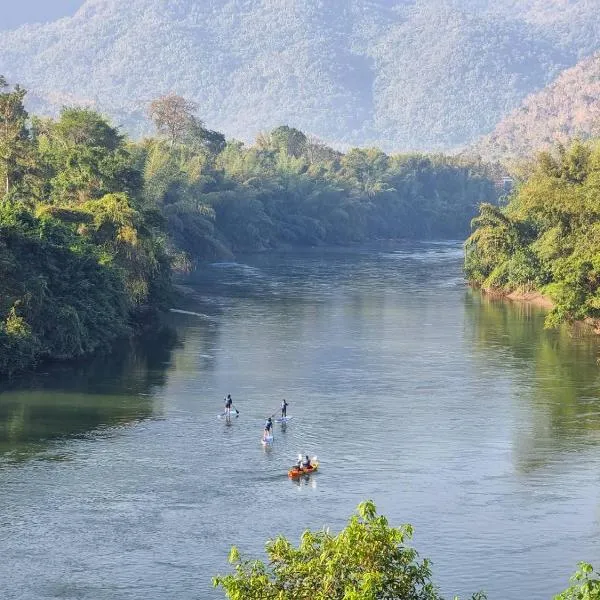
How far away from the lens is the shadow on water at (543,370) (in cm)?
5981

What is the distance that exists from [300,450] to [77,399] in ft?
49.9

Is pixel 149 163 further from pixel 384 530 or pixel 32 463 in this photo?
pixel 384 530

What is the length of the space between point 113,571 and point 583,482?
2012 centimetres

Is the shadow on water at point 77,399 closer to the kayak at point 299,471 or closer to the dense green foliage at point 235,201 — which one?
the kayak at point 299,471

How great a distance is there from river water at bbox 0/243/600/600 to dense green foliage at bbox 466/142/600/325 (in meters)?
3.89

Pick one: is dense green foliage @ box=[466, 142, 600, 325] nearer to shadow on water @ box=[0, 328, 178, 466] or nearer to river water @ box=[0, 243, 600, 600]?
river water @ box=[0, 243, 600, 600]

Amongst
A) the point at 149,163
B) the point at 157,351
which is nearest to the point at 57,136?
the point at 149,163

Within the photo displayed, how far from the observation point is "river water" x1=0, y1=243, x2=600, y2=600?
4444 cm

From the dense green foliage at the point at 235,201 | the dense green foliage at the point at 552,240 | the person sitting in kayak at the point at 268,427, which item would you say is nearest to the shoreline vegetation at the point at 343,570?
the person sitting in kayak at the point at 268,427

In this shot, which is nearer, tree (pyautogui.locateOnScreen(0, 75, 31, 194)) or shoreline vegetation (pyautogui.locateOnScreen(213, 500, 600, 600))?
shoreline vegetation (pyautogui.locateOnScreen(213, 500, 600, 600))

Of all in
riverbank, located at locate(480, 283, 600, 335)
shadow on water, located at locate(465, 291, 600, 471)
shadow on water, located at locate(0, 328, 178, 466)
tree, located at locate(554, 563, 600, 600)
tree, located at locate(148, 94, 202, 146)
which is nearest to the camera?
tree, located at locate(554, 563, 600, 600)

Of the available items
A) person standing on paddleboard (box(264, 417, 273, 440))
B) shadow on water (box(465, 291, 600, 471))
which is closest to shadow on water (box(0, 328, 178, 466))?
person standing on paddleboard (box(264, 417, 273, 440))

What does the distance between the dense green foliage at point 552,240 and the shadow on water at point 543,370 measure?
8.17ft

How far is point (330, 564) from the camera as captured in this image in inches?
1041
